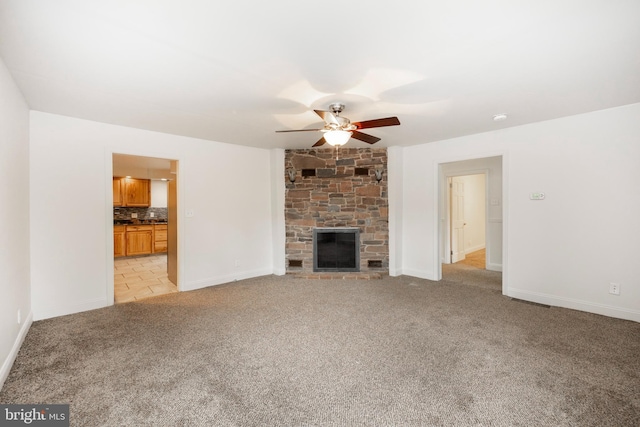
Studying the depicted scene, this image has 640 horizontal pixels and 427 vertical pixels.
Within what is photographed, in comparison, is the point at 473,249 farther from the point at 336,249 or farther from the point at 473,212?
the point at 336,249

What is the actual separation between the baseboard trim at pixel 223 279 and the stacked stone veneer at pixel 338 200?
590 millimetres

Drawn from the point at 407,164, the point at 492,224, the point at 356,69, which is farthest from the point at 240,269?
the point at 492,224

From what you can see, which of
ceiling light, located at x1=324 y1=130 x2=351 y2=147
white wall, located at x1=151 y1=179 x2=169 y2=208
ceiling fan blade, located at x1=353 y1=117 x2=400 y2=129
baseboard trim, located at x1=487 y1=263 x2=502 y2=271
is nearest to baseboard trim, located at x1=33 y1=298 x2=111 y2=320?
ceiling light, located at x1=324 y1=130 x2=351 y2=147

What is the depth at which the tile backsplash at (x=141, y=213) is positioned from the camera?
8.17m

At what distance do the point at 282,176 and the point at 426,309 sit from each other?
328 centimetres

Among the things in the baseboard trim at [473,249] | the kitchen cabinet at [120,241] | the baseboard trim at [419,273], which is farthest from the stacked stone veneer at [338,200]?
the kitchen cabinet at [120,241]

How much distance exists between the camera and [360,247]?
539 cm

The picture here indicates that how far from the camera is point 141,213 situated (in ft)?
27.7

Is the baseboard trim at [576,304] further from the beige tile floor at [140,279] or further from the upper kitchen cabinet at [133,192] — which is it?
the upper kitchen cabinet at [133,192]

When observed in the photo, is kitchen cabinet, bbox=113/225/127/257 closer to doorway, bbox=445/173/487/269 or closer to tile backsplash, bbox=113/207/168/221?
tile backsplash, bbox=113/207/168/221

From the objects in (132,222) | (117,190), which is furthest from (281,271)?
(117,190)

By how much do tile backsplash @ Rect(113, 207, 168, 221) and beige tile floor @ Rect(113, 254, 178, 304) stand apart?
1.42m

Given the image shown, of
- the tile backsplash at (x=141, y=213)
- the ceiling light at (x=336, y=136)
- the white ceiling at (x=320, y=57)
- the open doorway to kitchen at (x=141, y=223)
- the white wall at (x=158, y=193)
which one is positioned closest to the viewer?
the white ceiling at (x=320, y=57)

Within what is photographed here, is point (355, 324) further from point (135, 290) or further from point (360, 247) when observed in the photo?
point (135, 290)
